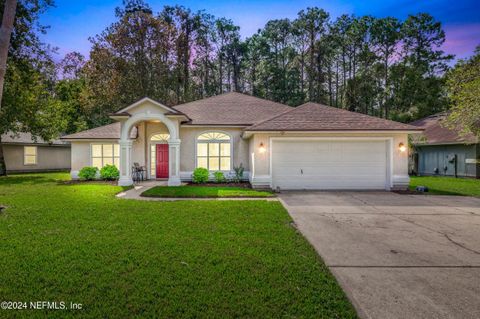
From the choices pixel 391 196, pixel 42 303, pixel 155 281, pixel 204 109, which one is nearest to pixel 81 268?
pixel 42 303

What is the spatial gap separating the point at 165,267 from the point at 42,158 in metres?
24.0

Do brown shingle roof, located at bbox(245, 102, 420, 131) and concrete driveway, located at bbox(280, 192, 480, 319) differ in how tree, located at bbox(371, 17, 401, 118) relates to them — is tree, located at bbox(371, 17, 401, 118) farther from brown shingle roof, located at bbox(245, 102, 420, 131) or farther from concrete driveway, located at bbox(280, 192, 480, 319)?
concrete driveway, located at bbox(280, 192, 480, 319)

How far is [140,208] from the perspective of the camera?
7.03 metres

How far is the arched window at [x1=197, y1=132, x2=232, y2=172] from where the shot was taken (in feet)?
43.3

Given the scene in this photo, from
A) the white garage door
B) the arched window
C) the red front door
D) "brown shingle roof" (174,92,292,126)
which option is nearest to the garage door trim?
the white garage door

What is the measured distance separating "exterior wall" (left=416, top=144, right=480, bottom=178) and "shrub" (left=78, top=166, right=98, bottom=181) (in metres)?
21.4

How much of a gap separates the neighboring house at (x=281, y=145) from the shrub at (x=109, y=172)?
3.73ft

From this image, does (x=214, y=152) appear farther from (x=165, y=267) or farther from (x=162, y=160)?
(x=165, y=267)

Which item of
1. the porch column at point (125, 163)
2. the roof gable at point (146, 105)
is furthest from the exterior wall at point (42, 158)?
the roof gable at point (146, 105)

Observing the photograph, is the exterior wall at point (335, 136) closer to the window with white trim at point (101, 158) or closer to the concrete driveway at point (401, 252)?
the concrete driveway at point (401, 252)

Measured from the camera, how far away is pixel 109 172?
13.5m

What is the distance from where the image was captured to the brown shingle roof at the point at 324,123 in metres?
10.5

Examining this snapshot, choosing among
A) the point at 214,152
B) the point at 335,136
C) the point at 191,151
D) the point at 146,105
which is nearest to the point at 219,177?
the point at 214,152

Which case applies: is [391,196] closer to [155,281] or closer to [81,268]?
[155,281]
